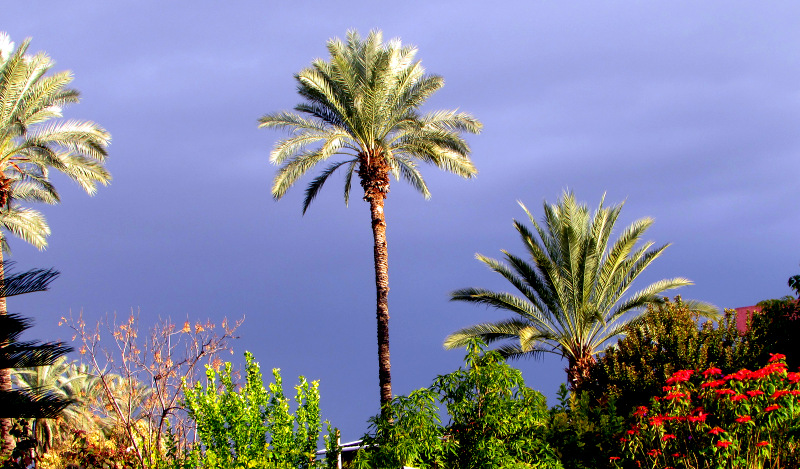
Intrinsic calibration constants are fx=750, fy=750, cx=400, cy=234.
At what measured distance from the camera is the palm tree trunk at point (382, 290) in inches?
699

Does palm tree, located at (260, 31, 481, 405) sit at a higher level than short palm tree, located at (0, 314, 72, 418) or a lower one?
higher

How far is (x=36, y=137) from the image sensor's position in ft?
66.9

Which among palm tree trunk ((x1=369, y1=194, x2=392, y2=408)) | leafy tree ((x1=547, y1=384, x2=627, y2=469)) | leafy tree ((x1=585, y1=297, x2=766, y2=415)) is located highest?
palm tree trunk ((x1=369, y1=194, x2=392, y2=408))

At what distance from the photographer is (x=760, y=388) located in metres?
9.94

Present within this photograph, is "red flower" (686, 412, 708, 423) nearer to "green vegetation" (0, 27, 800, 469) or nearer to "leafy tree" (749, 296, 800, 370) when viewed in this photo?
"green vegetation" (0, 27, 800, 469)

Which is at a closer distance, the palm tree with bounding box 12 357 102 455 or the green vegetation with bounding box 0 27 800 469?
the green vegetation with bounding box 0 27 800 469

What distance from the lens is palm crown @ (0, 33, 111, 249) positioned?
18.9m

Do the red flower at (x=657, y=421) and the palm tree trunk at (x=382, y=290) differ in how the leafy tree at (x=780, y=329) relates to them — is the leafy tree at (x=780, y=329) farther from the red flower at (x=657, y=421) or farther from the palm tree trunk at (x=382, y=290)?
the palm tree trunk at (x=382, y=290)

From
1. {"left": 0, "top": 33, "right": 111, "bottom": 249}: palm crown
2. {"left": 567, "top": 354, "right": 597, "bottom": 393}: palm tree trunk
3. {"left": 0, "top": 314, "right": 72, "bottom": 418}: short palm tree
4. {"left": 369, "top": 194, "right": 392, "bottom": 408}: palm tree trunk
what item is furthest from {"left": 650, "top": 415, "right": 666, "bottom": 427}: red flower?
{"left": 0, "top": 33, "right": 111, "bottom": 249}: palm crown

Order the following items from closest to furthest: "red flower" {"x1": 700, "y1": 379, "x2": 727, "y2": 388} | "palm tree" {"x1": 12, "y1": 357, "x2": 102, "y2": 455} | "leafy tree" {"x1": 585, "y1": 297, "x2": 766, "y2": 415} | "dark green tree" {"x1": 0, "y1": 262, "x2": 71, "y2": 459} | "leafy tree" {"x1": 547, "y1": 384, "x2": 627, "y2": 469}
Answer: "dark green tree" {"x1": 0, "y1": 262, "x2": 71, "y2": 459} → "red flower" {"x1": 700, "y1": 379, "x2": 727, "y2": 388} → "leafy tree" {"x1": 547, "y1": 384, "x2": 627, "y2": 469} → "leafy tree" {"x1": 585, "y1": 297, "x2": 766, "y2": 415} → "palm tree" {"x1": 12, "y1": 357, "x2": 102, "y2": 455}

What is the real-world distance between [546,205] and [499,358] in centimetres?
1127

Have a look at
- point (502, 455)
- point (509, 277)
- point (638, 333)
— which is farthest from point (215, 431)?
point (509, 277)

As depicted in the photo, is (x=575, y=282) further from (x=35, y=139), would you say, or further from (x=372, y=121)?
(x=35, y=139)

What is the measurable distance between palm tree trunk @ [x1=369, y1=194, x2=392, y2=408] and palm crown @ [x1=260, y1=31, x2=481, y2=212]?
632mm
